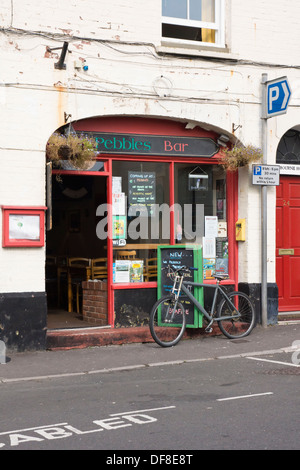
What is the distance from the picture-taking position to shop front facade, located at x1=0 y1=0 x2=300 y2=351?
378 inches

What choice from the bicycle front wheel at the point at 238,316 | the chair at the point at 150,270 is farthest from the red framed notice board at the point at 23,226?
the bicycle front wheel at the point at 238,316

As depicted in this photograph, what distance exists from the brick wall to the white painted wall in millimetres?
1339

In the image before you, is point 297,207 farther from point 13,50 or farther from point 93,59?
point 13,50

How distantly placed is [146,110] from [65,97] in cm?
135

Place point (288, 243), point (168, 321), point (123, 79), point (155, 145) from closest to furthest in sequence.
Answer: point (168, 321), point (123, 79), point (155, 145), point (288, 243)

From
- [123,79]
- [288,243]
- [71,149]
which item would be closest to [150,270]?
[71,149]

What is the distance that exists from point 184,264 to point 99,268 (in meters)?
1.50

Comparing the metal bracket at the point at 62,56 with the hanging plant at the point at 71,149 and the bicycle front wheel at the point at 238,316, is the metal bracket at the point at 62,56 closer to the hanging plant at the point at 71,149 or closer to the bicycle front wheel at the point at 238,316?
the hanging plant at the point at 71,149

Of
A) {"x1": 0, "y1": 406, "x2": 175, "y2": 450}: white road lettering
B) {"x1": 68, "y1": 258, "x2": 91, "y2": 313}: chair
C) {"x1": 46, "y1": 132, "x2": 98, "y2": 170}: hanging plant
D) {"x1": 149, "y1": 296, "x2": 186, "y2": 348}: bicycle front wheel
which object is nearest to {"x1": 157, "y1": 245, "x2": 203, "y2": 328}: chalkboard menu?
{"x1": 149, "y1": 296, "x2": 186, "y2": 348}: bicycle front wheel

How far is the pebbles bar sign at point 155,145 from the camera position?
34.3 feet

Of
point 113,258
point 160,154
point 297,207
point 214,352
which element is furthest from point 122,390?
point 297,207

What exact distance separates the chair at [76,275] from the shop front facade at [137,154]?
2.7 inches

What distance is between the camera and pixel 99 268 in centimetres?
1099

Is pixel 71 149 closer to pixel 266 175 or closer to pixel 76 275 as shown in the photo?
pixel 76 275
